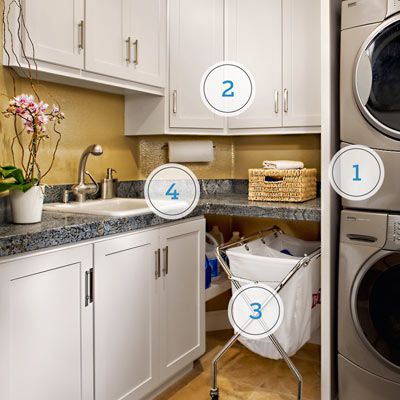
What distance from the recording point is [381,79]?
77.1 inches

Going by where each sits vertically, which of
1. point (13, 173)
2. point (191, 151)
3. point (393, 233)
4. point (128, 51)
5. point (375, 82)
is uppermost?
point (128, 51)

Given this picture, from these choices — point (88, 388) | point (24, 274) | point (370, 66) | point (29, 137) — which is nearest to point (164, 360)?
point (88, 388)

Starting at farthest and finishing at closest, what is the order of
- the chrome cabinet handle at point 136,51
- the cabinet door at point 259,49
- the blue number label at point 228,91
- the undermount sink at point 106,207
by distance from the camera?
the blue number label at point 228,91 → the cabinet door at point 259,49 → the chrome cabinet handle at point 136,51 → the undermount sink at point 106,207

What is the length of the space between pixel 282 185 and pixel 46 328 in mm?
1476

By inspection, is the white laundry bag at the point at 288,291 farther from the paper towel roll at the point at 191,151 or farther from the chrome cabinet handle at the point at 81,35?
the chrome cabinet handle at the point at 81,35

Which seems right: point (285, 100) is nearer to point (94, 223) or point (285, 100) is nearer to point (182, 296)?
point (182, 296)

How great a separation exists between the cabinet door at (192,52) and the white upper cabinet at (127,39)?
0.09 m

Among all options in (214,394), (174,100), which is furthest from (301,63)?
(214,394)

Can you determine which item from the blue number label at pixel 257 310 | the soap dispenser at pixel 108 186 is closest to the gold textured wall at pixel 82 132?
the soap dispenser at pixel 108 186

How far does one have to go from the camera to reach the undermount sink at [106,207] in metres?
2.00

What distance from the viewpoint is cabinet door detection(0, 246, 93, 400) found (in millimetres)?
1479

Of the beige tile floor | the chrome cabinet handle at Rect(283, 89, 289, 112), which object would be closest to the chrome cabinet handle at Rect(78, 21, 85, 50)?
the chrome cabinet handle at Rect(283, 89, 289, 112)

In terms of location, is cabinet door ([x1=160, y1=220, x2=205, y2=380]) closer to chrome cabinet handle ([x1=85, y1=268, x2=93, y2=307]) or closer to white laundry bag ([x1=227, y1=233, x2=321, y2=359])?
white laundry bag ([x1=227, y1=233, x2=321, y2=359])

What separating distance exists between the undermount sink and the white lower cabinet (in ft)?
0.33
